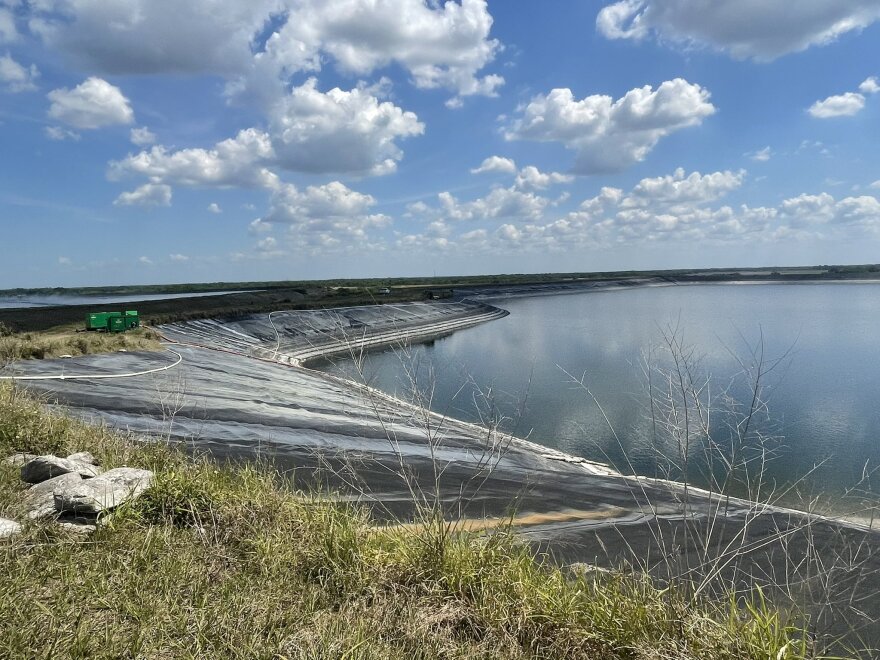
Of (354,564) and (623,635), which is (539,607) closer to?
(623,635)

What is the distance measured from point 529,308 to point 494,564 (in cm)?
7642

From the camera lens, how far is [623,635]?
12.7 feet

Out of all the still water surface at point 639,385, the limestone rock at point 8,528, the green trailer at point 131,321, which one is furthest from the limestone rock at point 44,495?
the green trailer at point 131,321

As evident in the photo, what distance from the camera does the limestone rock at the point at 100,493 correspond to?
4.98 metres

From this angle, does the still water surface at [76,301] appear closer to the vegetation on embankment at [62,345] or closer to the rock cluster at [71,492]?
the vegetation on embankment at [62,345]

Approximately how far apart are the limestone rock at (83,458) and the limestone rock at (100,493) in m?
1.24

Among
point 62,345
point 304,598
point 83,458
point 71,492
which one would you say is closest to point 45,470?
point 83,458

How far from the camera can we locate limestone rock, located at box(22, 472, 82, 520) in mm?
4891

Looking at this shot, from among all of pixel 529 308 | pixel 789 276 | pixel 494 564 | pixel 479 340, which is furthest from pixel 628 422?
pixel 789 276

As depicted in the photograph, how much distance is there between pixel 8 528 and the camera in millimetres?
4414

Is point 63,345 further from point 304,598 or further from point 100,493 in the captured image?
point 304,598

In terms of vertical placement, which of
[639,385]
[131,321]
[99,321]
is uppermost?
[99,321]

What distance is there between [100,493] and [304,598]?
95.0 inches

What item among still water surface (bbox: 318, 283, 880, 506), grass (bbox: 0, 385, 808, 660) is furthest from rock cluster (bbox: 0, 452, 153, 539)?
still water surface (bbox: 318, 283, 880, 506)
